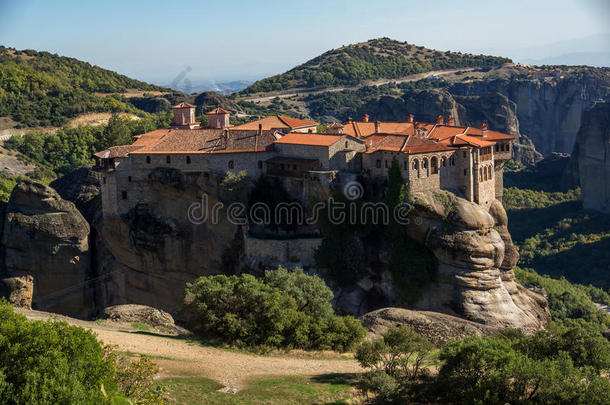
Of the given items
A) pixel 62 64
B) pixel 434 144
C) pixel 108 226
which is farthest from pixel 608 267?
pixel 62 64

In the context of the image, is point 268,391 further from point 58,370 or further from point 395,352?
point 58,370

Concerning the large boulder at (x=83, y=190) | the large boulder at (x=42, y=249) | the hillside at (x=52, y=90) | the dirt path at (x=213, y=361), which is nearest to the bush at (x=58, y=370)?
the dirt path at (x=213, y=361)

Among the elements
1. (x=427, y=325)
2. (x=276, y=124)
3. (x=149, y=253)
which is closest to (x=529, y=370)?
(x=427, y=325)

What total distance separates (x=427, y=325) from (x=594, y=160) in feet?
254

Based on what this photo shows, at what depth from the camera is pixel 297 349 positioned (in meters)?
30.9

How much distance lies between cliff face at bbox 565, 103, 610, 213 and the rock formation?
58.4m

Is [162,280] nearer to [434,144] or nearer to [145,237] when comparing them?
[145,237]

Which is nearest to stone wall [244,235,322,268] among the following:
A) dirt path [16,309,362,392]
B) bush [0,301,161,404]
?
dirt path [16,309,362,392]

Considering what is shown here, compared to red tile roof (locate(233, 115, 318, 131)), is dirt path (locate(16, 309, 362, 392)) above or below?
below

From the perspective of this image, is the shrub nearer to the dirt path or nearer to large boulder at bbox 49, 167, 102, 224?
the dirt path

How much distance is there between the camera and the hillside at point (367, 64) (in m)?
154

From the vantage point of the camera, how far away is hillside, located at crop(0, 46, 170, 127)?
325ft

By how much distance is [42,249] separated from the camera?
5206cm

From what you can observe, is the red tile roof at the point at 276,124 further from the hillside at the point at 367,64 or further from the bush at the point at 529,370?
the hillside at the point at 367,64
